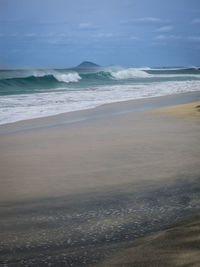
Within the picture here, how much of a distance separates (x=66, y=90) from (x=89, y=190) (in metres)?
17.6

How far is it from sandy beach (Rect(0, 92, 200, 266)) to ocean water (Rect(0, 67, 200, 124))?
11.4ft

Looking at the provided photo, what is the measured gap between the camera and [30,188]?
136 inches

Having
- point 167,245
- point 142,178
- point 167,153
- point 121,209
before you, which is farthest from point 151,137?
point 167,245

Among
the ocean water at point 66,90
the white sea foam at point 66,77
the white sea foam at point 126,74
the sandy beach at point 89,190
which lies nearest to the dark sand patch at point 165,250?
the sandy beach at point 89,190

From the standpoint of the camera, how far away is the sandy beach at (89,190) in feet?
7.63

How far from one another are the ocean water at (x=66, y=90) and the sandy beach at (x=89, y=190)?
137 inches

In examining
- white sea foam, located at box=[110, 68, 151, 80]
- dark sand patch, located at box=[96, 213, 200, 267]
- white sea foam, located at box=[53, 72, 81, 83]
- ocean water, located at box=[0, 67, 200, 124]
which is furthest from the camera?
white sea foam, located at box=[110, 68, 151, 80]

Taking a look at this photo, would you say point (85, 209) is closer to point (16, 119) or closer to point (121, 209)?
point (121, 209)

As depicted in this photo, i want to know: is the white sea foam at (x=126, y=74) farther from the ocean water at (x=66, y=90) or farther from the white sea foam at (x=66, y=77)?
the white sea foam at (x=66, y=77)

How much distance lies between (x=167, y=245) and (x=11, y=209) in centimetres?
137

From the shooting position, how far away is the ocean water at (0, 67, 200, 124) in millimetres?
10977

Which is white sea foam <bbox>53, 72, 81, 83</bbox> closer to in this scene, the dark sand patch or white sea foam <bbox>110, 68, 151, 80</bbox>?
white sea foam <bbox>110, 68, 151, 80</bbox>

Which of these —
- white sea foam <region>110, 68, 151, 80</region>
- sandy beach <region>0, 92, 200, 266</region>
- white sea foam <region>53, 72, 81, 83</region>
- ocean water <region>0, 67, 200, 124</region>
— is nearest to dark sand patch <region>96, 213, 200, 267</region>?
sandy beach <region>0, 92, 200, 266</region>

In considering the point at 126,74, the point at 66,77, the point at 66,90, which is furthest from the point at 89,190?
the point at 126,74
